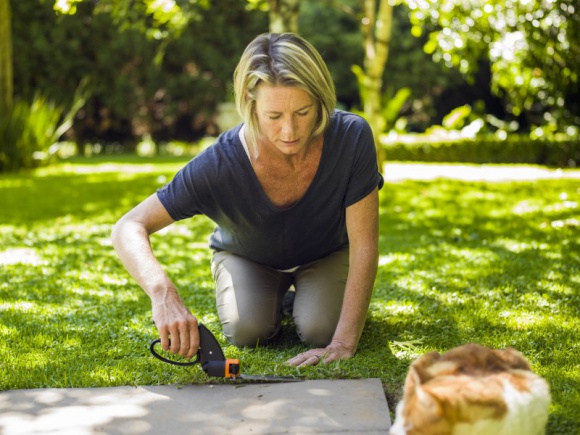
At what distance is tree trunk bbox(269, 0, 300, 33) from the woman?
17.8 ft

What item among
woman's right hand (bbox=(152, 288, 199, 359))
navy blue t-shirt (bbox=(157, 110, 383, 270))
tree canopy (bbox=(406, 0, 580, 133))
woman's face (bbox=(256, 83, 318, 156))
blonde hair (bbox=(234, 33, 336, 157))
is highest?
tree canopy (bbox=(406, 0, 580, 133))

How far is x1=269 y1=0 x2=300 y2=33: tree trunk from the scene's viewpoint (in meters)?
8.49

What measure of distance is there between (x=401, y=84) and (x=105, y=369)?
821 inches

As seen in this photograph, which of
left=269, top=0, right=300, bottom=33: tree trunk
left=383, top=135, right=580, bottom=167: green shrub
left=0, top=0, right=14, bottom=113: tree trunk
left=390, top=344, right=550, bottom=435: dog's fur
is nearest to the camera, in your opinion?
left=390, top=344, right=550, bottom=435: dog's fur

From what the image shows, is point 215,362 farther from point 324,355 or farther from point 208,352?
point 324,355

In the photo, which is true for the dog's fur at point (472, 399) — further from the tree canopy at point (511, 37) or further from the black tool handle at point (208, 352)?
the tree canopy at point (511, 37)

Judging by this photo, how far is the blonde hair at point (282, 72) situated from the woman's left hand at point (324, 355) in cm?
87

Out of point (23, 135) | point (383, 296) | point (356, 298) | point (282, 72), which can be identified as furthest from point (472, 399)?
point (23, 135)

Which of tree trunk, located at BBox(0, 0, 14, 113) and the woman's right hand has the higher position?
tree trunk, located at BBox(0, 0, 14, 113)

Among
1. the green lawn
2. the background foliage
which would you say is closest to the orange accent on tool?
the green lawn

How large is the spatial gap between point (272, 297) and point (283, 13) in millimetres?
5682

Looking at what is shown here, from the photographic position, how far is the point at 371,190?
3.12 m

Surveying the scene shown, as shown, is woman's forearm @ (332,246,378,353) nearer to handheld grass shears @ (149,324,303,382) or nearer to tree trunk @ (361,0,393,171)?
handheld grass shears @ (149,324,303,382)

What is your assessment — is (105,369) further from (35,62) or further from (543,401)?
(35,62)
